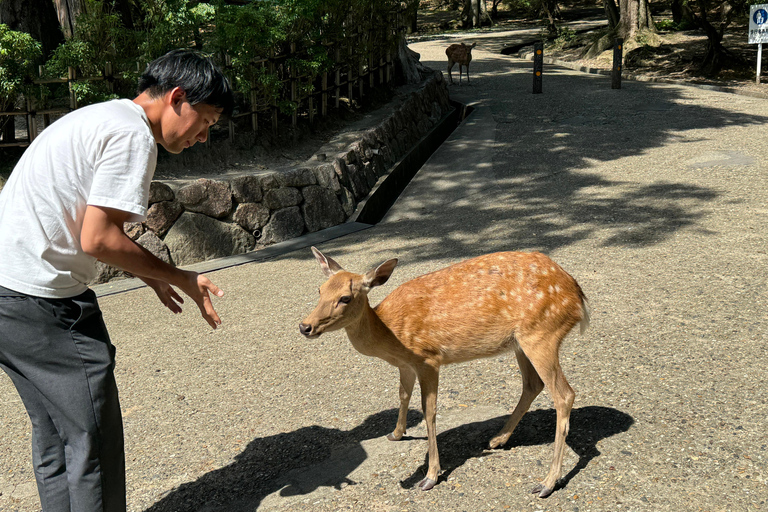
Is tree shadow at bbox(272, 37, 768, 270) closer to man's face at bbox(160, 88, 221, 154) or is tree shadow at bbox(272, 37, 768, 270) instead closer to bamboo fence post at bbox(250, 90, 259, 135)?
bamboo fence post at bbox(250, 90, 259, 135)

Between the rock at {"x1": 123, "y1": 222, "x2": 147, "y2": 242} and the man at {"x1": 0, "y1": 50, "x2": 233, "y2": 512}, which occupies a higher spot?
the man at {"x1": 0, "y1": 50, "x2": 233, "y2": 512}

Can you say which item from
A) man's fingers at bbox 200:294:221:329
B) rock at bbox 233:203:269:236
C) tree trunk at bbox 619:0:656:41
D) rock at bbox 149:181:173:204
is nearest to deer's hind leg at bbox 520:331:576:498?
man's fingers at bbox 200:294:221:329

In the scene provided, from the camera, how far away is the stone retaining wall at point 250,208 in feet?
25.5

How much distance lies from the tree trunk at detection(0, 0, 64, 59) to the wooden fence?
1.25 m

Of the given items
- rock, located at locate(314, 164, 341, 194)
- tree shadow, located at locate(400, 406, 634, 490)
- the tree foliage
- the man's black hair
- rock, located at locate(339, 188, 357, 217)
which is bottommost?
tree shadow, located at locate(400, 406, 634, 490)

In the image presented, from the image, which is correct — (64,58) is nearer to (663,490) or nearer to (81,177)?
(81,177)

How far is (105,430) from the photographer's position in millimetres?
2627

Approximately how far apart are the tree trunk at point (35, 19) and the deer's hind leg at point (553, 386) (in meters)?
8.95

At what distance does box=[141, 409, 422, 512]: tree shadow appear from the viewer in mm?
3586

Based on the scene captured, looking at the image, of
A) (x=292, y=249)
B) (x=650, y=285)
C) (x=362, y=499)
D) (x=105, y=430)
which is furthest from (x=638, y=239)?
(x=105, y=430)

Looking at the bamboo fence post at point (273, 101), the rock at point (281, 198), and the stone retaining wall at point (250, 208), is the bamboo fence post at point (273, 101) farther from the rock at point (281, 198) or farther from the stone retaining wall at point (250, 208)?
the rock at point (281, 198)

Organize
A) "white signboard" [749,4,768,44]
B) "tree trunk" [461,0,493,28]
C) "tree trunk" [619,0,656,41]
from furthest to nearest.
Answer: "tree trunk" [461,0,493,28]
"tree trunk" [619,0,656,41]
"white signboard" [749,4,768,44]

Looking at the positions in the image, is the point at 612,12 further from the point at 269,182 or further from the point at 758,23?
the point at 269,182

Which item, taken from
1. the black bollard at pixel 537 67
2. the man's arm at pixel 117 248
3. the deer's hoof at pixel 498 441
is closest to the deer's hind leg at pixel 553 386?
the deer's hoof at pixel 498 441
